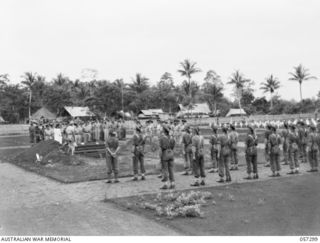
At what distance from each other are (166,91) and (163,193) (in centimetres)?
6447

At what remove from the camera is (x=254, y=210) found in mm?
8945

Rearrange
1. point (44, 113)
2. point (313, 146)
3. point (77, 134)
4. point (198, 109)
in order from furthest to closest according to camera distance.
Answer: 1. point (198, 109)
2. point (44, 113)
3. point (77, 134)
4. point (313, 146)

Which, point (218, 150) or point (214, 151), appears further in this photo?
point (214, 151)

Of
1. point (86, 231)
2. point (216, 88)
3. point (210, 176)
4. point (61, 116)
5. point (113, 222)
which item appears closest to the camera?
point (86, 231)

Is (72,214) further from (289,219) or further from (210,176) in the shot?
(210,176)

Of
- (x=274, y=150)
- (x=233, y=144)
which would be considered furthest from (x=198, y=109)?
(x=274, y=150)

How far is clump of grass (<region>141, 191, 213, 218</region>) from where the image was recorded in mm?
8627

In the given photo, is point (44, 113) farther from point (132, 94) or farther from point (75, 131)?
point (75, 131)

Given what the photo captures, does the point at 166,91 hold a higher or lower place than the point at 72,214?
higher

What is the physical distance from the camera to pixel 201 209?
9.18m

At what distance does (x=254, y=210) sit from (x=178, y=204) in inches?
65.5

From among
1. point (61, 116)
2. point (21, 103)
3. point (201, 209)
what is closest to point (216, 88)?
point (61, 116)

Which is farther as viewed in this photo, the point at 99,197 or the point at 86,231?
the point at 99,197

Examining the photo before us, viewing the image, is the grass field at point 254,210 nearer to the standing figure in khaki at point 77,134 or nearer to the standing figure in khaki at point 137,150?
the standing figure in khaki at point 137,150
